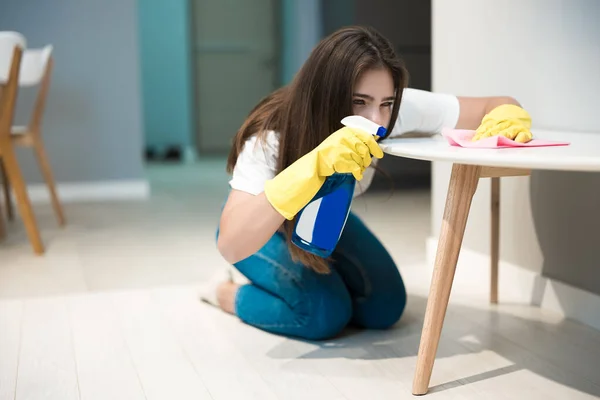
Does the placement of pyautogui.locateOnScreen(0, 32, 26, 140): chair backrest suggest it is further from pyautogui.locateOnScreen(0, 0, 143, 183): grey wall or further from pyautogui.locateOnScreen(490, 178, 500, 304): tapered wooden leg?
pyautogui.locateOnScreen(490, 178, 500, 304): tapered wooden leg

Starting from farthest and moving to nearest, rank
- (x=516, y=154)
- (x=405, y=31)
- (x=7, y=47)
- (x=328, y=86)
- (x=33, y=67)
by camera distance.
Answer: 1. (x=405, y=31)
2. (x=33, y=67)
3. (x=7, y=47)
4. (x=328, y=86)
5. (x=516, y=154)

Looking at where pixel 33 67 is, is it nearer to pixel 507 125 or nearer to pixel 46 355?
pixel 46 355

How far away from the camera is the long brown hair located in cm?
125

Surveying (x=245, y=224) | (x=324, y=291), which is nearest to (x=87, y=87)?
(x=324, y=291)

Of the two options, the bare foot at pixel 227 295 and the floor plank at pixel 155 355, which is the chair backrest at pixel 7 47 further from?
the bare foot at pixel 227 295

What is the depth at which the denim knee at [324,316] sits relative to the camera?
1.50 metres

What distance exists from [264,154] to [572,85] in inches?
29.5

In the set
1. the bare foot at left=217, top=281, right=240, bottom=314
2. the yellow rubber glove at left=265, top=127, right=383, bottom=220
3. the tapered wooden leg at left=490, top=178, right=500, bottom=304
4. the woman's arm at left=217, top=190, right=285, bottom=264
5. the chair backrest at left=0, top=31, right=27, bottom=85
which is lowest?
the bare foot at left=217, top=281, right=240, bottom=314

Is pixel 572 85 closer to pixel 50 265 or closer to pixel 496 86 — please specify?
pixel 496 86

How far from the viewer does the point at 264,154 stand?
4.42ft

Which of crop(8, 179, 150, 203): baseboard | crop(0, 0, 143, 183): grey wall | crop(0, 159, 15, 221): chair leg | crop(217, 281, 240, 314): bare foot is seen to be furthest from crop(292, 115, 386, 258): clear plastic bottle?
crop(0, 0, 143, 183): grey wall

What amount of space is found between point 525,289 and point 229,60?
474cm

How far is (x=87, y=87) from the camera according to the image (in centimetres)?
386

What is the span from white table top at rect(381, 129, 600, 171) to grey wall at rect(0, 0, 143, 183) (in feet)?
9.35
